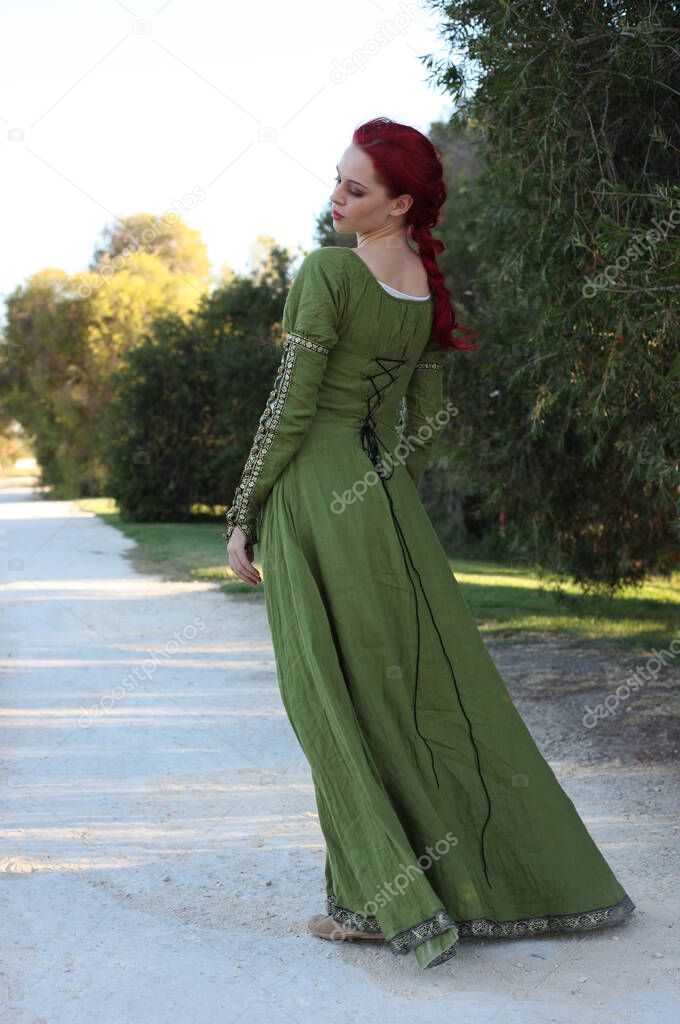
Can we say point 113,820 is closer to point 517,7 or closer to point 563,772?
point 563,772

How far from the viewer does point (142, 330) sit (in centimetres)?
3597

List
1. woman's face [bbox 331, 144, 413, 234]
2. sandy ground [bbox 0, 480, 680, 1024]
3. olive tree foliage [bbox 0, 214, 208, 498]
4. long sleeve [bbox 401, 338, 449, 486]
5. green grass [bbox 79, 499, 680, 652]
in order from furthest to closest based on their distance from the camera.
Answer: olive tree foliage [bbox 0, 214, 208, 498], green grass [bbox 79, 499, 680, 652], long sleeve [bbox 401, 338, 449, 486], woman's face [bbox 331, 144, 413, 234], sandy ground [bbox 0, 480, 680, 1024]

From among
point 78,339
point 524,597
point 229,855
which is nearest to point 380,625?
point 229,855

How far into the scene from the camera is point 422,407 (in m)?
3.68

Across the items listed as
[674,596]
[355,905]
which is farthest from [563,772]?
[674,596]

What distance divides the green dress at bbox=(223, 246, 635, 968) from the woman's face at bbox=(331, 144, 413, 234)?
16 cm

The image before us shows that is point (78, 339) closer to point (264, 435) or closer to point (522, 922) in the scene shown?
point (264, 435)

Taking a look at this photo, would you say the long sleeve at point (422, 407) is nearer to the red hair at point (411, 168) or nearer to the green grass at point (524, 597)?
the red hair at point (411, 168)

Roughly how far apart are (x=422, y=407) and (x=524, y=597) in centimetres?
920

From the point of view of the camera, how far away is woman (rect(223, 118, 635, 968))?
125 inches

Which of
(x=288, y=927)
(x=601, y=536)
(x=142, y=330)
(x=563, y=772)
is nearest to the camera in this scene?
(x=288, y=927)

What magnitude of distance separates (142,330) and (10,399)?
27.1ft

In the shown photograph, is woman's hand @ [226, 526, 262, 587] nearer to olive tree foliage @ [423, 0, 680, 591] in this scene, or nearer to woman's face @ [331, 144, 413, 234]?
woman's face @ [331, 144, 413, 234]

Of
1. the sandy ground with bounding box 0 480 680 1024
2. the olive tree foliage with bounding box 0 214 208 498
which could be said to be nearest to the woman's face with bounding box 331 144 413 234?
the sandy ground with bounding box 0 480 680 1024
